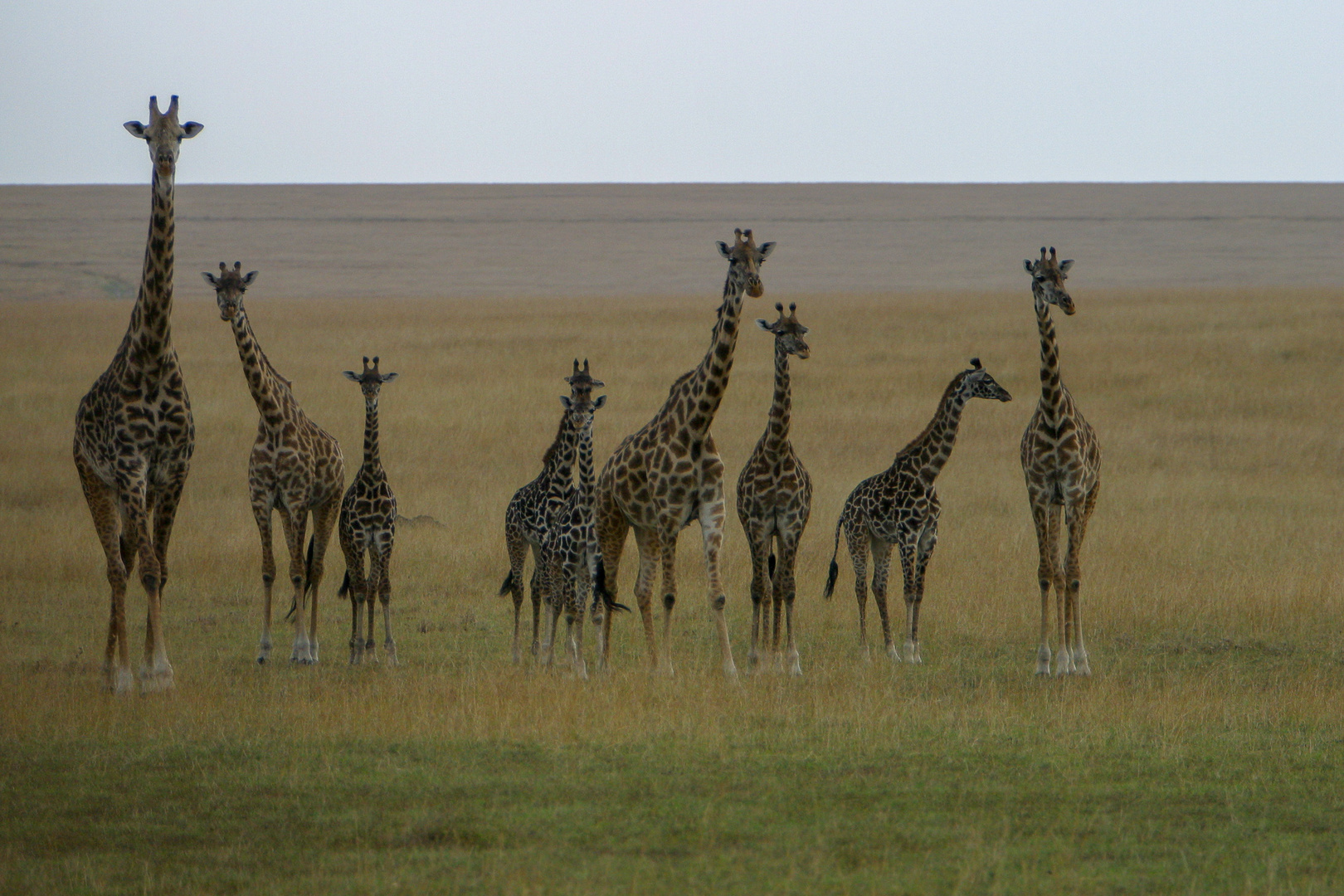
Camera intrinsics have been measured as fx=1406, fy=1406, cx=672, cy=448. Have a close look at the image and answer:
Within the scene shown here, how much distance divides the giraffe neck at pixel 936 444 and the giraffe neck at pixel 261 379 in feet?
17.7

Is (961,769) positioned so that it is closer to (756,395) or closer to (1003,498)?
(1003,498)

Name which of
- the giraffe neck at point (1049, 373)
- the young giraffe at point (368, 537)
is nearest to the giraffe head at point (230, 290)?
the young giraffe at point (368, 537)

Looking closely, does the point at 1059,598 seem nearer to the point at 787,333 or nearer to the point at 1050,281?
the point at 1050,281

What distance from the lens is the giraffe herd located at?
1054 cm

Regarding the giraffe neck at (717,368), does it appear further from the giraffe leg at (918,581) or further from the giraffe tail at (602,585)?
the giraffe leg at (918,581)

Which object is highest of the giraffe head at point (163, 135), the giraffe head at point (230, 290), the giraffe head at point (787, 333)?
the giraffe head at point (163, 135)

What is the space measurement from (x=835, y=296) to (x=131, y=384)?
38.4 metres

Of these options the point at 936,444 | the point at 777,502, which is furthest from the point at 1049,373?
the point at 777,502

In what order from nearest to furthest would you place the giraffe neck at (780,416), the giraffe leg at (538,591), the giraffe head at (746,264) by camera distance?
the giraffe head at (746,264) < the giraffe neck at (780,416) < the giraffe leg at (538,591)

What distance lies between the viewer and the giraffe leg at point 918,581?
1202 cm

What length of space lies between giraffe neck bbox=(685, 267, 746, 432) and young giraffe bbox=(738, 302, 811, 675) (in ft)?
1.81

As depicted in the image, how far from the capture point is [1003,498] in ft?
64.7

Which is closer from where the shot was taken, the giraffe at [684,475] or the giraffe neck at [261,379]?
the giraffe at [684,475]

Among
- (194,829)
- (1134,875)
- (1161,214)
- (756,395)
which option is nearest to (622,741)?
(194,829)
